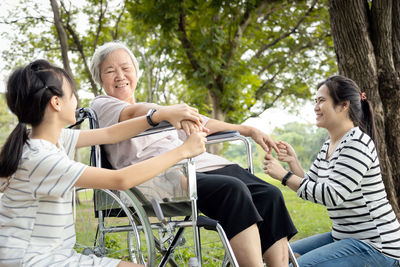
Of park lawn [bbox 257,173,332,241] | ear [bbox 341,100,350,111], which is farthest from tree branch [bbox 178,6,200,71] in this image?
ear [bbox 341,100,350,111]

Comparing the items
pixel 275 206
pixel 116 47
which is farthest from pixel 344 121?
pixel 116 47

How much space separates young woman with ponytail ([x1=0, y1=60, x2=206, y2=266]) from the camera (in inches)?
58.6

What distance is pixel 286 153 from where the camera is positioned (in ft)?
8.98

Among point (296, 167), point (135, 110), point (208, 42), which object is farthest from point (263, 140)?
point (208, 42)

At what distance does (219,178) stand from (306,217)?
506 cm

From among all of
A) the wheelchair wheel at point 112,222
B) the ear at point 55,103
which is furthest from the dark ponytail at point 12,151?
the wheelchair wheel at point 112,222

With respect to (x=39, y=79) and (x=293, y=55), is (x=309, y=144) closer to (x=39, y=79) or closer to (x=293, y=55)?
(x=293, y=55)

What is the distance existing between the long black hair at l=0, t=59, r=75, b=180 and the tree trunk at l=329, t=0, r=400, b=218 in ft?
9.13

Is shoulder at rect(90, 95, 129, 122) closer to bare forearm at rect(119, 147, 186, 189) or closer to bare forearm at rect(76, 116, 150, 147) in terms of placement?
bare forearm at rect(76, 116, 150, 147)

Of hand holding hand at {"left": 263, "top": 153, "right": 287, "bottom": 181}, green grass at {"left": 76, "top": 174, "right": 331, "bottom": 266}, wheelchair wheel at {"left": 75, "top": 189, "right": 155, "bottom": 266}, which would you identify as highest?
hand holding hand at {"left": 263, "top": 153, "right": 287, "bottom": 181}

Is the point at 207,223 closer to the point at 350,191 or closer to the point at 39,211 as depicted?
the point at 39,211

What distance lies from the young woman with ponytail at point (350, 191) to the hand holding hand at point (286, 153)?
157 mm

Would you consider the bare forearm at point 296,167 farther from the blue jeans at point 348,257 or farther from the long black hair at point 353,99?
the blue jeans at point 348,257

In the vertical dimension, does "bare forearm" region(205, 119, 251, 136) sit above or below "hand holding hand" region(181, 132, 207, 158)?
above
